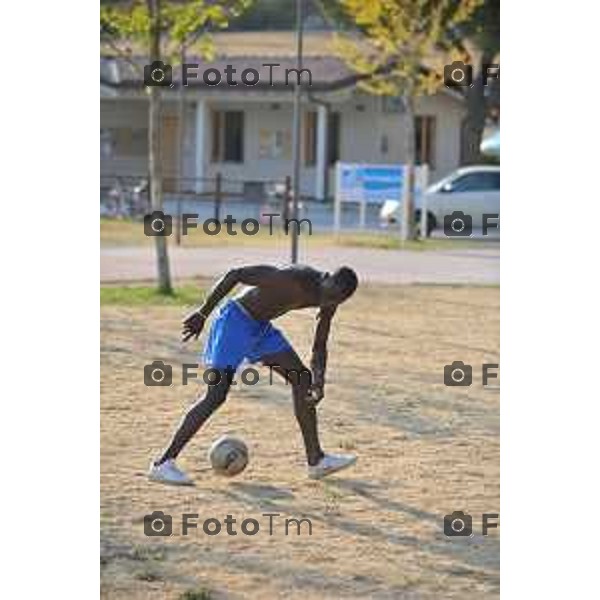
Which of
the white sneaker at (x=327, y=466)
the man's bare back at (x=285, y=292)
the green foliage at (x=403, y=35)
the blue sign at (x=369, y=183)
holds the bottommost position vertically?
the white sneaker at (x=327, y=466)

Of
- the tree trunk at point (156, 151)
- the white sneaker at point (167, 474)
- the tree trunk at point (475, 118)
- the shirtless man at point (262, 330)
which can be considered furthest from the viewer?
the tree trunk at point (475, 118)

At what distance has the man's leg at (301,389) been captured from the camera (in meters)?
6.51

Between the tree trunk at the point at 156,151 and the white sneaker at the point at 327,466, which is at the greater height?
the tree trunk at the point at 156,151

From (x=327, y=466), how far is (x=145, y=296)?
26.2ft

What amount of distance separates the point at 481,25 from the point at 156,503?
2716cm

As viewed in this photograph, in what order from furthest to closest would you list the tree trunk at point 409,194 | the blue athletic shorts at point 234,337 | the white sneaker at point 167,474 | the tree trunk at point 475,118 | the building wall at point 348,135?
the building wall at point 348,135 < the tree trunk at point 475,118 < the tree trunk at point 409,194 < the white sneaker at point 167,474 < the blue athletic shorts at point 234,337

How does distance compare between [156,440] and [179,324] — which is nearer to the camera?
[156,440]

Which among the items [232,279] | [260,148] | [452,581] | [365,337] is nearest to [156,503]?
[232,279]

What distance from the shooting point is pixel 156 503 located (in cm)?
622

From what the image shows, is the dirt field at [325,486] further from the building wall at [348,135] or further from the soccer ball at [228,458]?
the building wall at [348,135]

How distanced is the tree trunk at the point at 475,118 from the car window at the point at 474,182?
5537 mm

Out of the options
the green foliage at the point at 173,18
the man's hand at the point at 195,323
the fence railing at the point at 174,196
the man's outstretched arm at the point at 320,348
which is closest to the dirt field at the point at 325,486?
the man's outstretched arm at the point at 320,348

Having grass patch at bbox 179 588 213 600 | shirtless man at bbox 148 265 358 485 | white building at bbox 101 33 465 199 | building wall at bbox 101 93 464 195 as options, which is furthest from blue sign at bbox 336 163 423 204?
grass patch at bbox 179 588 213 600
